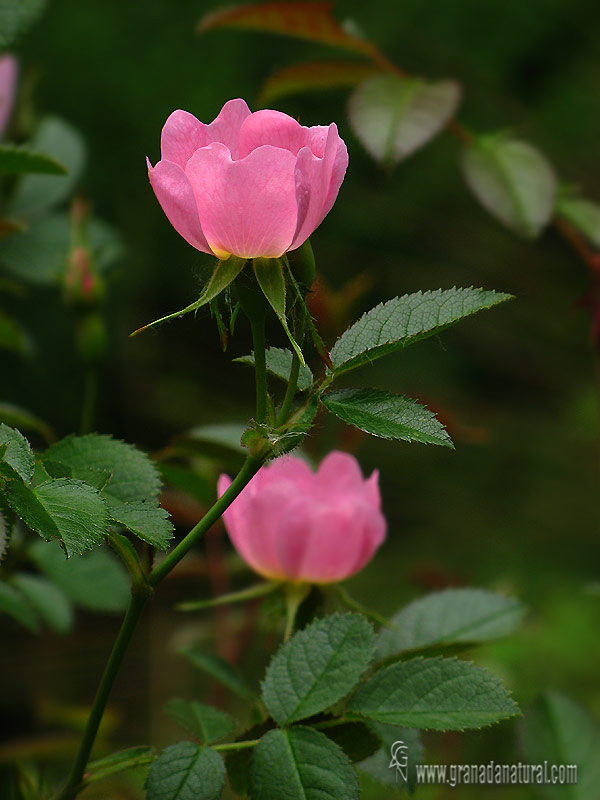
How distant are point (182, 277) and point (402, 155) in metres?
1.73

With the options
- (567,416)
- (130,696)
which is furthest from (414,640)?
(567,416)

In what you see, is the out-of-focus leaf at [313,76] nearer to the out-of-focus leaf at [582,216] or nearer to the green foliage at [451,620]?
the out-of-focus leaf at [582,216]

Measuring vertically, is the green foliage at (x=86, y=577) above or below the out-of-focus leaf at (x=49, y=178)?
below

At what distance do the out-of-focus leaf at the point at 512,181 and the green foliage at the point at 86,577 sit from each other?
27cm

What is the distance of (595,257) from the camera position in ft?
1.45

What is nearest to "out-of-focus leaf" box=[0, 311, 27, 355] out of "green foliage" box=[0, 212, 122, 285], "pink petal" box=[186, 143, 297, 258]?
"green foliage" box=[0, 212, 122, 285]

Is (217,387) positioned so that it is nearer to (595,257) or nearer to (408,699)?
(595,257)

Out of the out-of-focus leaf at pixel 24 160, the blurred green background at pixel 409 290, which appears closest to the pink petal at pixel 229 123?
the out-of-focus leaf at pixel 24 160

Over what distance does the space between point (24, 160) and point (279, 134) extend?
14 cm

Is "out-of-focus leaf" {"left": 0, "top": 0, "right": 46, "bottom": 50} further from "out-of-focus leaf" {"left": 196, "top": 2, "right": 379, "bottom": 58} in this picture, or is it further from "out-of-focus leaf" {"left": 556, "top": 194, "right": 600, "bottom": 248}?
"out-of-focus leaf" {"left": 556, "top": 194, "right": 600, "bottom": 248}

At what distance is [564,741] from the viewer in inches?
14.2

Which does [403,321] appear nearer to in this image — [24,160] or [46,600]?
[24,160]

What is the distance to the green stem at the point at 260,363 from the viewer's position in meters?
0.19

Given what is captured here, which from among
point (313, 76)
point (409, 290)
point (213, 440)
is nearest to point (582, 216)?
point (313, 76)
